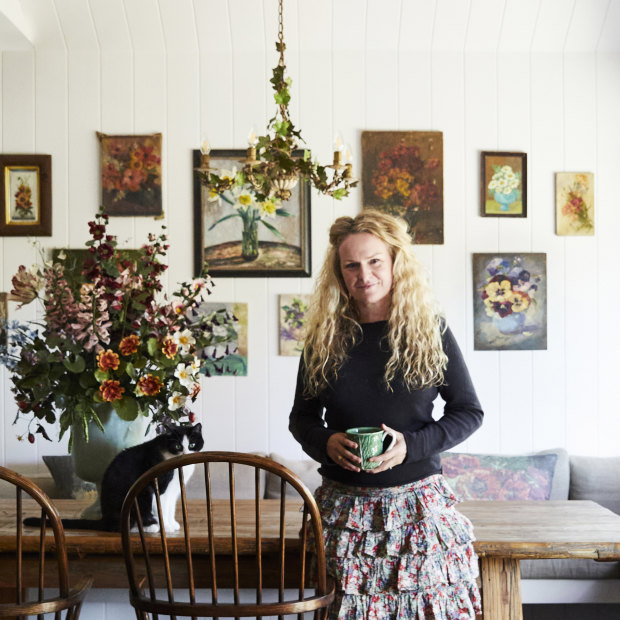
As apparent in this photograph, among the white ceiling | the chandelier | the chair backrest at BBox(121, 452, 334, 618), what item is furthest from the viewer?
the white ceiling

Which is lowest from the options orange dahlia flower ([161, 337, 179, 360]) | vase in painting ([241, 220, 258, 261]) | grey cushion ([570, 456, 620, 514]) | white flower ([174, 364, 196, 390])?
grey cushion ([570, 456, 620, 514])

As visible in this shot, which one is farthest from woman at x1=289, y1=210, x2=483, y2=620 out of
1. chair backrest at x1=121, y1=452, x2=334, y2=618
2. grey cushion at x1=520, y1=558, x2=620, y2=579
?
grey cushion at x1=520, y1=558, x2=620, y2=579

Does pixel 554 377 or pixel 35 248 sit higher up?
pixel 35 248

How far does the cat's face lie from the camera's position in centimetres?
179

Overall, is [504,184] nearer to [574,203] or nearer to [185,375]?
[574,203]

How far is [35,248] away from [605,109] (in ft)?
8.80

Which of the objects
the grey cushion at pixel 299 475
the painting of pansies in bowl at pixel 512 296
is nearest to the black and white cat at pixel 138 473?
the grey cushion at pixel 299 475

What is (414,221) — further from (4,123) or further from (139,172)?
(4,123)

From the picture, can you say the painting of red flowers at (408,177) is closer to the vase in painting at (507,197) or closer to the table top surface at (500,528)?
the vase in painting at (507,197)

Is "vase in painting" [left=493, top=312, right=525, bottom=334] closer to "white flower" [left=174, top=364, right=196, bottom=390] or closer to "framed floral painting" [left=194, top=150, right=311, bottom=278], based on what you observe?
"framed floral painting" [left=194, top=150, right=311, bottom=278]

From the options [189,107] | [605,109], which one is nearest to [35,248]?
[189,107]

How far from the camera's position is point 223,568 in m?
1.72

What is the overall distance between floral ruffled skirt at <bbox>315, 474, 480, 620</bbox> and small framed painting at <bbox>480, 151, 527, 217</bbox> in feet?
6.61

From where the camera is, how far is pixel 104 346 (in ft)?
5.97
